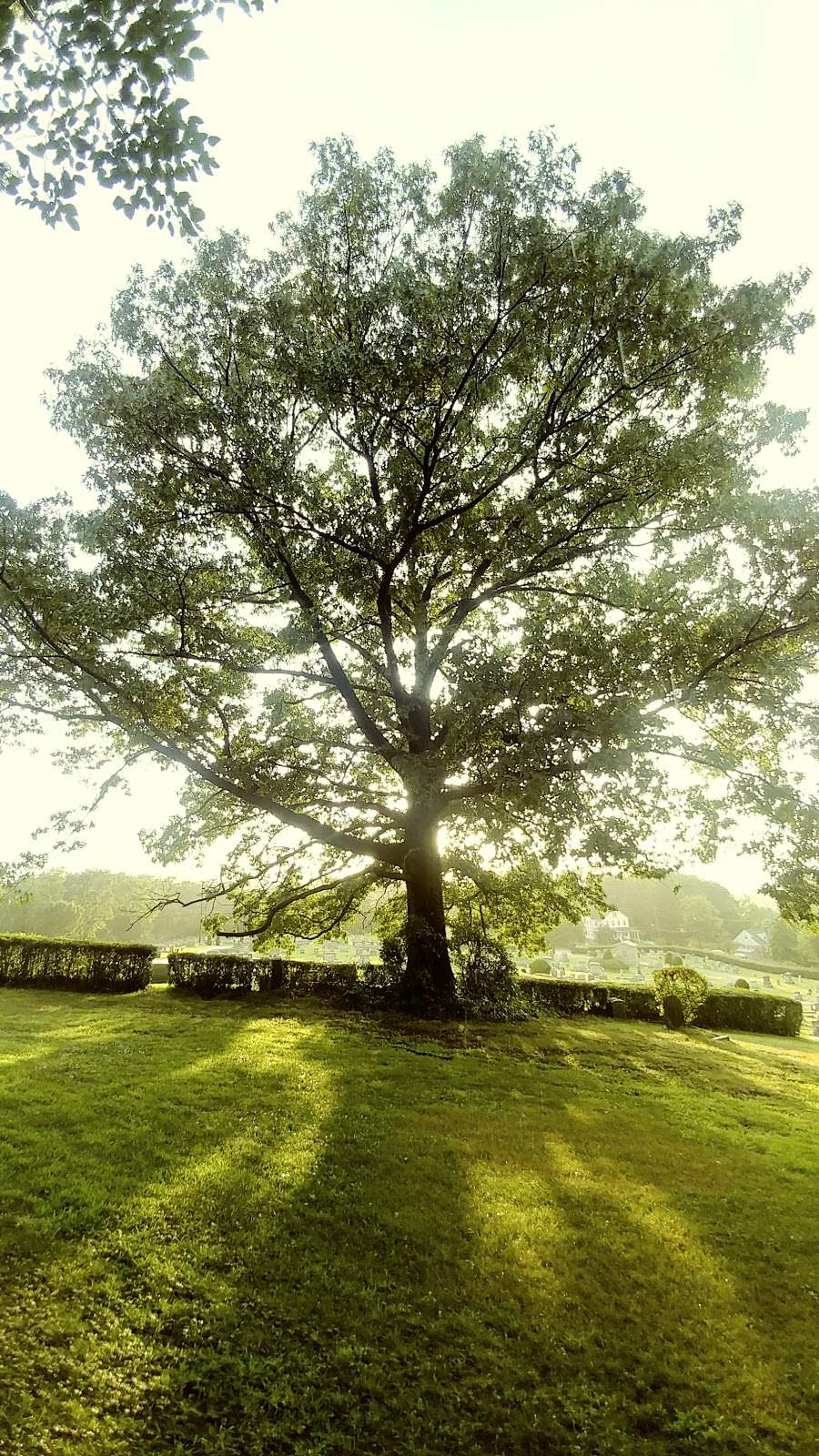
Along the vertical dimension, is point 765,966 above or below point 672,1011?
below

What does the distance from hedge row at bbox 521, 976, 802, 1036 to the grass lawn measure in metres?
10.9

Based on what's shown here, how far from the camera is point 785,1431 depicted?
3.82 metres

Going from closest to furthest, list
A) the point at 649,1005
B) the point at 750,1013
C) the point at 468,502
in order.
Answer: the point at 468,502
the point at 649,1005
the point at 750,1013

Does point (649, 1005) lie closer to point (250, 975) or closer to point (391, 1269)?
point (250, 975)

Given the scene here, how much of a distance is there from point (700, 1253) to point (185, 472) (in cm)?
1384

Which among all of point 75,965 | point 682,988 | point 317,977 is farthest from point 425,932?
point 75,965

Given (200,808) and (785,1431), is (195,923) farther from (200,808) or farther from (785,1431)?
(785,1431)

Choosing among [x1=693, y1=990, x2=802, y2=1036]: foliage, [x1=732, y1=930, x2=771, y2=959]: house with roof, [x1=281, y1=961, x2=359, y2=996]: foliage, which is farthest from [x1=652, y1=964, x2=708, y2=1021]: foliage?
[x1=732, y1=930, x2=771, y2=959]: house with roof

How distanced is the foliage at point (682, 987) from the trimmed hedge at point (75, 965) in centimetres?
1677

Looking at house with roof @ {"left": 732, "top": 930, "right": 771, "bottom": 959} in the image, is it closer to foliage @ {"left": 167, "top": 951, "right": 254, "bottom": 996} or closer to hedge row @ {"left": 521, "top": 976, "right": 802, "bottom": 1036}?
hedge row @ {"left": 521, "top": 976, "right": 802, "bottom": 1036}

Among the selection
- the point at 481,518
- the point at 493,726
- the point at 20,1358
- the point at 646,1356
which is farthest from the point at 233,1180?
the point at 481,518

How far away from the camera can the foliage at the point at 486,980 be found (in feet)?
A: 53.1

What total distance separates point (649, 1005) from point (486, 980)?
7827 mm

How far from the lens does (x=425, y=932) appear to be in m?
16.0
